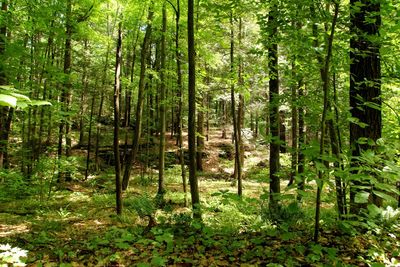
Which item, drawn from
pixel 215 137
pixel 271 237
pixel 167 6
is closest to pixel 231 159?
pixel 215 137

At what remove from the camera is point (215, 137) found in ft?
98.0

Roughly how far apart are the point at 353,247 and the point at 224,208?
762 cm

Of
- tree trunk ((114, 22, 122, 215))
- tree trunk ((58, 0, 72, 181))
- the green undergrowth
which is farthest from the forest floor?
tree trunk ((58, 0, 72, 181))

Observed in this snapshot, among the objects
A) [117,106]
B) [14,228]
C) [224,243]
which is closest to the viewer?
[224,243]

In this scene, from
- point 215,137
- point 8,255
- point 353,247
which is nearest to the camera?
point 8,255

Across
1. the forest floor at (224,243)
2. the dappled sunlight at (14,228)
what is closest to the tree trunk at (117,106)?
the forest floor at (224,243)

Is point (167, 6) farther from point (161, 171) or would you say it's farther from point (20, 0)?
point (161, 171)

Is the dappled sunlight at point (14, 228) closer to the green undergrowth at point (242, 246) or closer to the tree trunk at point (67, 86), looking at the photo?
the green undergrowth at point (242, 246)

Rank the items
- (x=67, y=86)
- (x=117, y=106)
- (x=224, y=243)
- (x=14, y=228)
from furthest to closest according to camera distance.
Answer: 1. (x=67, y=86)
2. (x=117, y=106)
3. (x=14, y=228)
4. (x=224, y=243)

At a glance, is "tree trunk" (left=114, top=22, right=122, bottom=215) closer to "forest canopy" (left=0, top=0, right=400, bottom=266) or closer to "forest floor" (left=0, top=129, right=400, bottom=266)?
"forest canopy" (left=0, top=0, right=400, bottom=266)

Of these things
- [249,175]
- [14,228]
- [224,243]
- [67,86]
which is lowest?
[249,175]

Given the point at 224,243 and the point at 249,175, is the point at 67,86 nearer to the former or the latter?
the point at 224,243

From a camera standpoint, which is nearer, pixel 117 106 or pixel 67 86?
pixel 117 106

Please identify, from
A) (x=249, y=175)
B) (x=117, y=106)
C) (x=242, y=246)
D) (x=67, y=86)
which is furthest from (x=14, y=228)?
(x=249, y=175)
